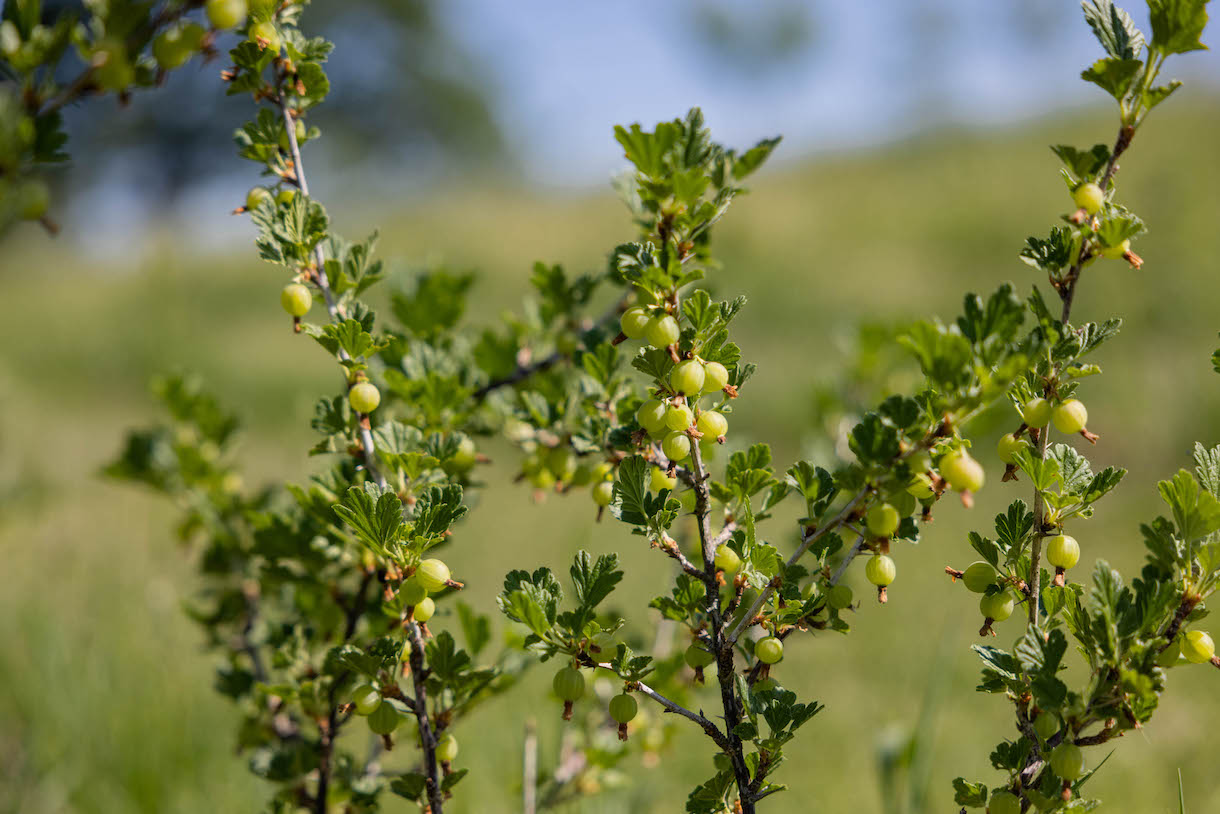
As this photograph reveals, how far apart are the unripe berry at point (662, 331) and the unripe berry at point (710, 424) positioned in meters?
0.06

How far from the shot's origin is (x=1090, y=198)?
481 mm

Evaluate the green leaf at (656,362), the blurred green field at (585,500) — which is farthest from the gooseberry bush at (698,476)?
the blurred green field at (585,500)

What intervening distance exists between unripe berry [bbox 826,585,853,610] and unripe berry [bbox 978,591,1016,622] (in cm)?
9

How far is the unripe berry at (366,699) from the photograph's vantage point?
538 millimetres

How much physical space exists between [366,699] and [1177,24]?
0.64 m

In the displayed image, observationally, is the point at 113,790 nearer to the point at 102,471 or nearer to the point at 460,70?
the point at 102,471

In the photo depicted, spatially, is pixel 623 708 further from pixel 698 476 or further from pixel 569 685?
pixel 698 476

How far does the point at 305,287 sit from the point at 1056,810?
1.99ft

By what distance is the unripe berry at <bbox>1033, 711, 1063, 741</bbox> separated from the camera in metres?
0.49

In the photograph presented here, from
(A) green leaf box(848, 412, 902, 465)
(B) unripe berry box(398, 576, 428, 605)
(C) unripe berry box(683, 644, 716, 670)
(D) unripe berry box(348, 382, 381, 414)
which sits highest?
(D) unripe berry box(348, 382, 381, 414)

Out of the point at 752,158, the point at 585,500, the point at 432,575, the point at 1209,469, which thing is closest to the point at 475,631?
the point at 432,575

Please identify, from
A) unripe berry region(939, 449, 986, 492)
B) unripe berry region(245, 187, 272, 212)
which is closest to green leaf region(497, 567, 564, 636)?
unripe berry region(939, 449, 986, 492)

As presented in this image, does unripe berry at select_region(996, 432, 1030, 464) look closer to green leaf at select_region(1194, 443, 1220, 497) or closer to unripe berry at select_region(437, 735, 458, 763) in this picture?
green leaf at select_region(1194, 443, 1220, 497)

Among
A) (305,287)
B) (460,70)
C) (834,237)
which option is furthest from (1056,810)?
(460,70)
